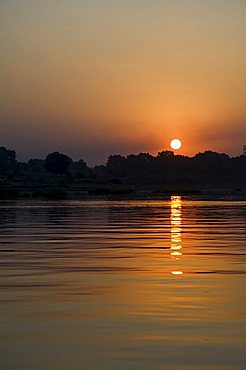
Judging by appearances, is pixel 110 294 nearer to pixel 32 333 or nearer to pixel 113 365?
pixel 32 333

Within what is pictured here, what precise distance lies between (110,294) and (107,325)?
3907 mm

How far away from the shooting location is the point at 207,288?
2016 cm

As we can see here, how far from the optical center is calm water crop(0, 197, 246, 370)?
12758mm

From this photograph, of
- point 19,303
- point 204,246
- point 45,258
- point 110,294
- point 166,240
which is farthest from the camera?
point 166,240

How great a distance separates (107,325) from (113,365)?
309cm

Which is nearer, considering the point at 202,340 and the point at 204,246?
the point at 202,340

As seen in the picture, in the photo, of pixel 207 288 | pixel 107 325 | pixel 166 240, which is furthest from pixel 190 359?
pixel 166 240

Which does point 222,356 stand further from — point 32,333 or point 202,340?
point 32,333

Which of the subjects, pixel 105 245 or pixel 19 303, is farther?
pixel 105 245

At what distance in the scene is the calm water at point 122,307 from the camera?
502 inches

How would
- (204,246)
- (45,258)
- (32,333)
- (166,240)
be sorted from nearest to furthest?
(32,333) < (45,258) < (204,246) < (166,240)

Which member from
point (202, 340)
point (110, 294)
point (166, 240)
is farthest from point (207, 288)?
point (166, 240)

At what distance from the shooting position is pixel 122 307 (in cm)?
1727

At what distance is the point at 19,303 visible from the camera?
17.7m
